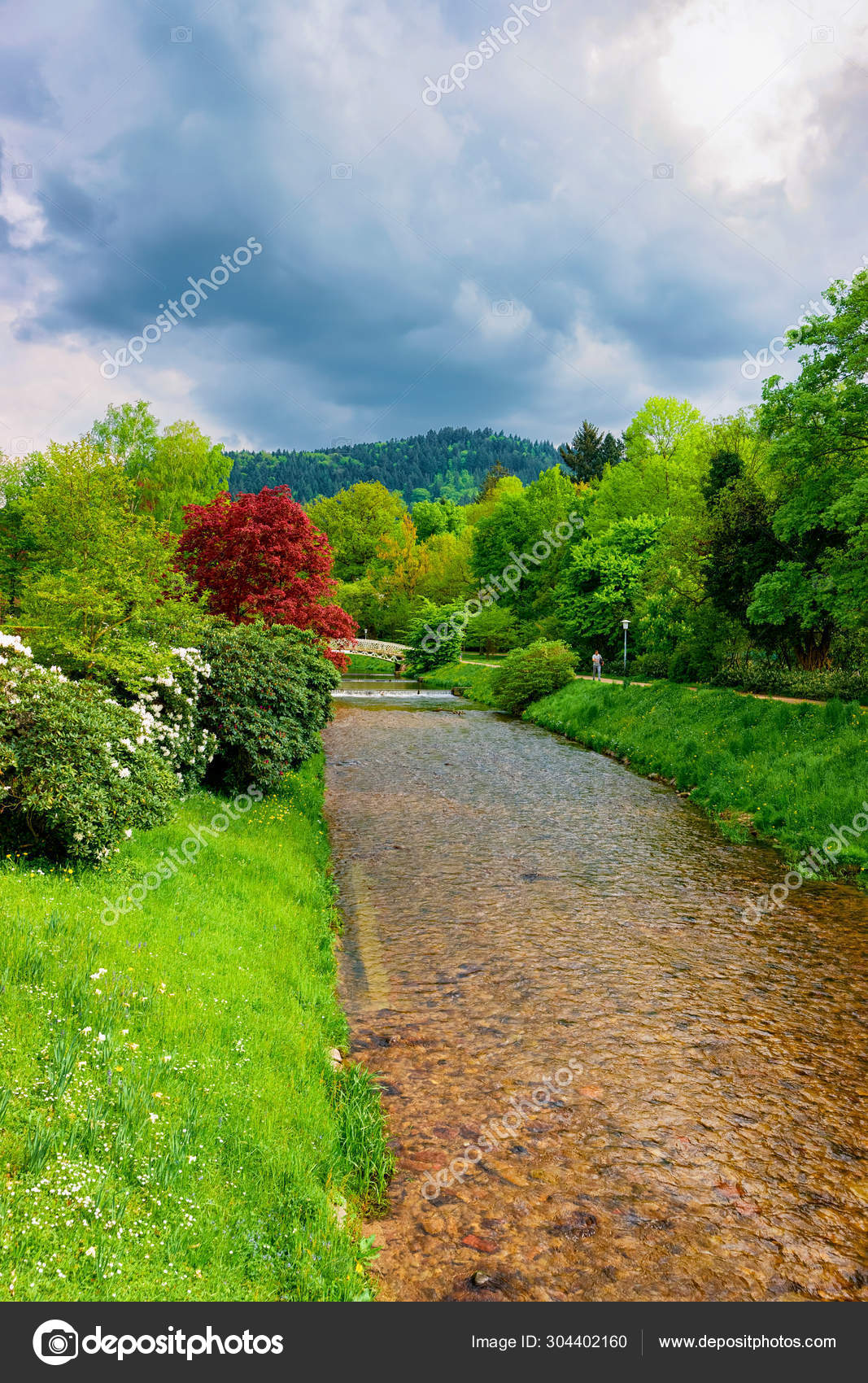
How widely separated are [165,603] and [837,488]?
1593 cm

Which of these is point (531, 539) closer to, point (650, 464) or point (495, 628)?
point (495, 628)

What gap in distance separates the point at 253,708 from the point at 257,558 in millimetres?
8791

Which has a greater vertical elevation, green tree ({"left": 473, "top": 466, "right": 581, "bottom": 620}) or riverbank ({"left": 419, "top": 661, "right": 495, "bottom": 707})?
green tree ({"left": 473, "top": 466, "right": 581, "bottom": 620})

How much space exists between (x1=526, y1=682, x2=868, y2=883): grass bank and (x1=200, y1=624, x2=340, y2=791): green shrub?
391 inches

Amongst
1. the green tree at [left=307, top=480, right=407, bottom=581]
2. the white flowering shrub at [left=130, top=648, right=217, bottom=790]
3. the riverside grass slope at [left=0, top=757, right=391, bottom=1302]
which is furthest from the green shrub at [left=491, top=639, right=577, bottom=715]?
the green tree at [left=307, top=480, right=407, bottom=581]

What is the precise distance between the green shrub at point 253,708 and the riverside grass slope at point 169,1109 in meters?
5.36

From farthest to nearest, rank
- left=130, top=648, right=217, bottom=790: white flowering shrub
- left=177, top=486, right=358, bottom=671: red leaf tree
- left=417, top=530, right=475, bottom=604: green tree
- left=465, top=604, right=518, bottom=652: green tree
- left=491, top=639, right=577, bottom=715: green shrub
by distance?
left=417, top=530, right=475, bottom=604: green tree, left=465, top=604, right=518, bottom=652: green tree, left=491, top=639, right=577, bottom=715: green shrub, left=177, top=486, right=358, bottom=671: red leaf tree, left=130, top=648, right=217, bottom=790: white flowering shrub

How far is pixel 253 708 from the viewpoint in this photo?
14.1 m

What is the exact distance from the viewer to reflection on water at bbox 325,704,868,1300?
15.7ft

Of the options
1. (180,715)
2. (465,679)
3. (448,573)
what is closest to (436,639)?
(465,679)

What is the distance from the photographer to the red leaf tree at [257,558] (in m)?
21.2

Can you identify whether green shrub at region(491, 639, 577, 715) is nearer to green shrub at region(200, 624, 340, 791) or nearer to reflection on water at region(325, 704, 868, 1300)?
reflection on water at region(325, 704, 868, 1300)
